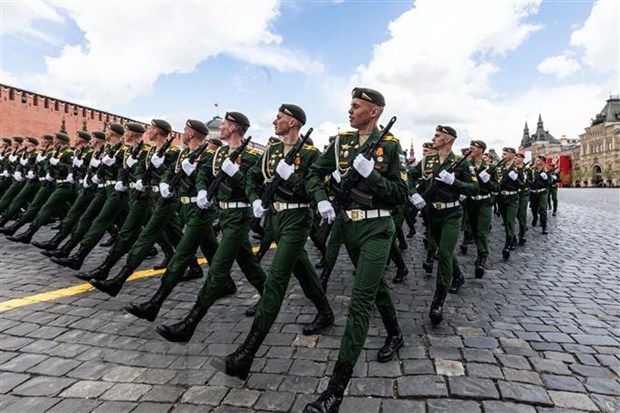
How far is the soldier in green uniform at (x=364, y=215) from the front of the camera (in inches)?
114

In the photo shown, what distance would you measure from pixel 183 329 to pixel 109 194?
11.4 feet

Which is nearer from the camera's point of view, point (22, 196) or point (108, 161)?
point (108, 161)

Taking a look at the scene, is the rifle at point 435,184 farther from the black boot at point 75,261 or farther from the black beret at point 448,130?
the black boot at point 75,261

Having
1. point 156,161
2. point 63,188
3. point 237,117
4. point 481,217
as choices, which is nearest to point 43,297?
point 156,161

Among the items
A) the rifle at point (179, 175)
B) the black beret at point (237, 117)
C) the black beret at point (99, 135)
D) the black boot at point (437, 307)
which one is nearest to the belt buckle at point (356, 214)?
the black boot at point (437, 307)

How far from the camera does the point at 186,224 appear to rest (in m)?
4.77

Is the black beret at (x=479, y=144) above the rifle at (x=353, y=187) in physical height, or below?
above

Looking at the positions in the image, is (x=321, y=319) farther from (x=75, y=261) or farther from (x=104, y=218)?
(x=75, y=261)

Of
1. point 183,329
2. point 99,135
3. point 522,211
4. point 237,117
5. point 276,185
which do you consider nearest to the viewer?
point 183,329

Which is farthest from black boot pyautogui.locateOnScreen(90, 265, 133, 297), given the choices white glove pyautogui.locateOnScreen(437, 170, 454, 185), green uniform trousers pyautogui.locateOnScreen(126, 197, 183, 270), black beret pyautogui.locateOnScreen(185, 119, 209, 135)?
white glove pyautogui.locateOnScreen(437, 170, 454, 185)

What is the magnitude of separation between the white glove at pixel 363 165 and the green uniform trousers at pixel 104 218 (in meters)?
4.44

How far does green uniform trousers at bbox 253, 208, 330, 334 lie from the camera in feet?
11.0

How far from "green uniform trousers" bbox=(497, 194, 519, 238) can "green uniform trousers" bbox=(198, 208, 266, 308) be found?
598cm

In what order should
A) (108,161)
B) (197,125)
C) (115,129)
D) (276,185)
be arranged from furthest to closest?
(115,129) < (108,161) < (197,125) < (276,185)
